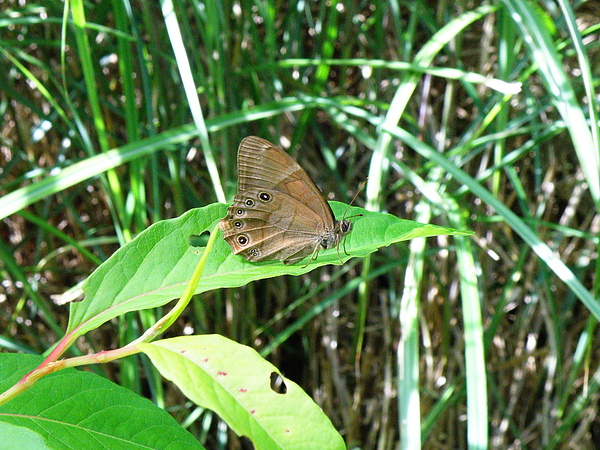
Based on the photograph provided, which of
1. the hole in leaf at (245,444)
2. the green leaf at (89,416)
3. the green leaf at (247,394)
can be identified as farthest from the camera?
the hole in leaf at (245,444)

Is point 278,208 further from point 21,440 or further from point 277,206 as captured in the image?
point 21,440

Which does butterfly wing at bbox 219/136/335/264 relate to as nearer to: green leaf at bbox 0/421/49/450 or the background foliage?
the background foliage

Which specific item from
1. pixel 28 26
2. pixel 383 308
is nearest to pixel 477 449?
pixel 383 308

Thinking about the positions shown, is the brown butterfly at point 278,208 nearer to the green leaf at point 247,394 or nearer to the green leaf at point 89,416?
the green leaf at point 89,416

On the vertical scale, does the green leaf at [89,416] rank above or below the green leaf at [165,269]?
below

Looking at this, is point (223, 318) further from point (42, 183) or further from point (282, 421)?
point (282, 421)

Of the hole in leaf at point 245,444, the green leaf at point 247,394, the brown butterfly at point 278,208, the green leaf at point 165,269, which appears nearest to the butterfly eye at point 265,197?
the brown butterfly at point 278,208

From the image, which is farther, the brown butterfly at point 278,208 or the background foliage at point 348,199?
the background foliage at point 348,199
